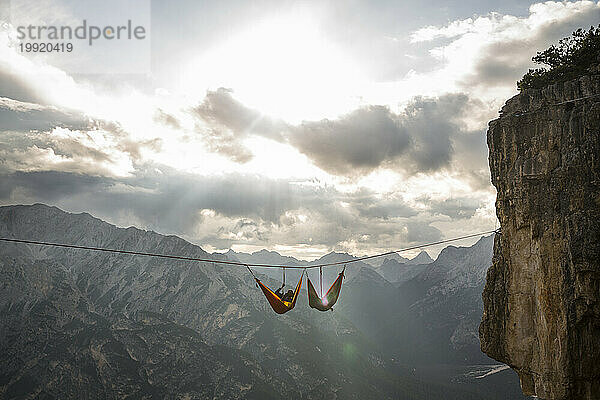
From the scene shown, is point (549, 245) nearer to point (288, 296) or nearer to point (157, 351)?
point (288, 296)

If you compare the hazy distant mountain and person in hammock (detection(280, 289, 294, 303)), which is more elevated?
person in hammock (detection(280, 289, 294, 303))

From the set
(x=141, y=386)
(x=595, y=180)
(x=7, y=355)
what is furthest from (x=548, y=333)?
(x=7, y=355)

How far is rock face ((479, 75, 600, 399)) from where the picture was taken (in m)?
16.9

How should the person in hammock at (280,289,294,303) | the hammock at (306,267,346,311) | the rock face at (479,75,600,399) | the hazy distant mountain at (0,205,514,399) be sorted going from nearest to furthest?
the rock face at (479,75,600,399), the person in hammock at (280,289,294,303), the hammock at (306,267,346,311), the hazy distant mountain at (0,205,514,399)

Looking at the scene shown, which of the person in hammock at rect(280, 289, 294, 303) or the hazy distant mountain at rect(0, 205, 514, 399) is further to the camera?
the hazy distant mountain at rect(0, 205, 514, 399)

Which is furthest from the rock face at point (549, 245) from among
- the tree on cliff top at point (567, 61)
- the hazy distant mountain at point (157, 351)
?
the hazy distant mountain at point (157, 351)

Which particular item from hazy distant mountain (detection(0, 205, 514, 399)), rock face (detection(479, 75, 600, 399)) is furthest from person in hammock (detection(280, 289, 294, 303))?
hazy distant mountain (detection(0, 205, 514, 399))

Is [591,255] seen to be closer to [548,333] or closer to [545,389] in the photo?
[548,333]

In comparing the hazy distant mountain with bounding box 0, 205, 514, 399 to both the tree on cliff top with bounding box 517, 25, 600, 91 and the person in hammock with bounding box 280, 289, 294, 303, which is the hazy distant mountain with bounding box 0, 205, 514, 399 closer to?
the person in hammock with bounding box 280, 289, 294, 303

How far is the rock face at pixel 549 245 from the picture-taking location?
16.9 metres

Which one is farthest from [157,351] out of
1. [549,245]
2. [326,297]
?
[549,245]

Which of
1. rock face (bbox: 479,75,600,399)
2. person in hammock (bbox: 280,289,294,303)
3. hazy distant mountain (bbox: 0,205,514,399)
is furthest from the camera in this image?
hazy distant mountain (bbox: 0,205,514,399)

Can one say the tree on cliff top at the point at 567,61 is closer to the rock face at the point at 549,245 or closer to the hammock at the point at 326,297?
the rock face at the point at 549,245

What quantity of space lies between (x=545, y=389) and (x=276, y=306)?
15.8m
